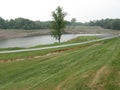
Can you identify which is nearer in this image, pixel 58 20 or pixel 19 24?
pixel 58 20

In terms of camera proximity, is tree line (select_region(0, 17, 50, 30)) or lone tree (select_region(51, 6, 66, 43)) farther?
tree line (select_region(0, 17, 50, 30))

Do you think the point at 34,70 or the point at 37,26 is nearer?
the point at 34,70

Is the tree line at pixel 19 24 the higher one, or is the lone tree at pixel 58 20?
the lone tree at pixel 58 20

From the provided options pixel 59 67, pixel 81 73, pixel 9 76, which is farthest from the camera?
pixel 9 76

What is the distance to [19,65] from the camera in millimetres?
22250

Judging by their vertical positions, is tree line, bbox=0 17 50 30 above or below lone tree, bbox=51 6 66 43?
below

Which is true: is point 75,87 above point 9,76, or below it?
above

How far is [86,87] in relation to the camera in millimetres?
11648

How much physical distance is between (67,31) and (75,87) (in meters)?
124

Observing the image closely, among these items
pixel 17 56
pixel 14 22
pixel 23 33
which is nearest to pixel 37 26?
pixel 14 22

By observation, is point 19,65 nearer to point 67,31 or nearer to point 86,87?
point 86,87

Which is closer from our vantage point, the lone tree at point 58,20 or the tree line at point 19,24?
the lone tree at point 58,20

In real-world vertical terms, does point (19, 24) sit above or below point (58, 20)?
below

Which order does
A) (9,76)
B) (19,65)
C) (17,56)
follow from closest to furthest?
(9,76) < (19,65) < (17,56)
